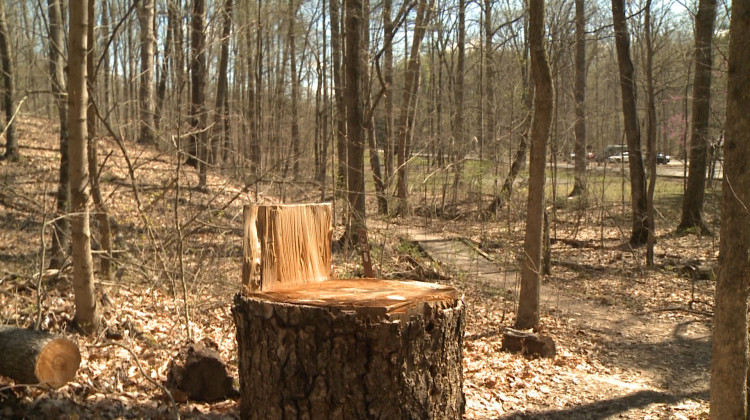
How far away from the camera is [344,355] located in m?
2.85

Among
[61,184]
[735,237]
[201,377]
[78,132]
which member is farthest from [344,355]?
[61,184]

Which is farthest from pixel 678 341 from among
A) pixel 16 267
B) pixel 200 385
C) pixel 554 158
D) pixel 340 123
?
pixel 340 123

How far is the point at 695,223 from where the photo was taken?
15703 mm

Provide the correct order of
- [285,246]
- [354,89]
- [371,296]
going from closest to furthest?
[371,296] < [285,246] < [354,89]

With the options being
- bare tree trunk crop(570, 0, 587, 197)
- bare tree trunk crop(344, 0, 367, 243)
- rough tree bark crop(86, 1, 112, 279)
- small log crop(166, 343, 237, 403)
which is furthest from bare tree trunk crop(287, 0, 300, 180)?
small log crop(166, 343, 237, 403)

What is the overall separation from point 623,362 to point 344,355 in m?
5.51

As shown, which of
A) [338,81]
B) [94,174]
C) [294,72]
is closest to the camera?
[94,174]

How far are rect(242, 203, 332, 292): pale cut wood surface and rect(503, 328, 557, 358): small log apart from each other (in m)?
3.85

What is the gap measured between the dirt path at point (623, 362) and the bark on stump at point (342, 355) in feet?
8.53

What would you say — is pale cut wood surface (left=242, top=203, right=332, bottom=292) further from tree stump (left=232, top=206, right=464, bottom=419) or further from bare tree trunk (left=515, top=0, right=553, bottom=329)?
bare tree trunk (left=515, top=0, right=553, bottom=329)

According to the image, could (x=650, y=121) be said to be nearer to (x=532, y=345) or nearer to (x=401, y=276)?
(x=401, y=276)

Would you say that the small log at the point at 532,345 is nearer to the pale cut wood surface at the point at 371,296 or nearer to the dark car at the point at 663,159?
the pale cut wood surface at the point at 371,296

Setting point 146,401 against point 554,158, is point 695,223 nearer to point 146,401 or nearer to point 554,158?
point 554,158

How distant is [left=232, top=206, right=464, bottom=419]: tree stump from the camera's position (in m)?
2.86
